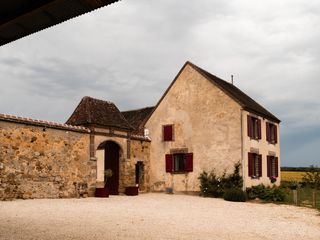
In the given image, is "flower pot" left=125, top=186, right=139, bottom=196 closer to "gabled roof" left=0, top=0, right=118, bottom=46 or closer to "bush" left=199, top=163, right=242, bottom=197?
"bush" left=199, top=163, right=242, bottom=197

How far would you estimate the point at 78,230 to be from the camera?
765 centimetres

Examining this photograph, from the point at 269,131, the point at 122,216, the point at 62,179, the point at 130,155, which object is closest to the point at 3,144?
the point at 62,179

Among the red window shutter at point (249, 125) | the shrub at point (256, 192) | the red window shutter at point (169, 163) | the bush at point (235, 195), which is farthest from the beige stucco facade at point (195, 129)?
the bush at point (235, 195)

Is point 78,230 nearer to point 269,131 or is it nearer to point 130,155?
point 130,155

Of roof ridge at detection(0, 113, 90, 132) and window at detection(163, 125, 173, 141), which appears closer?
roof ridge at detection(0, 113, 90, 132)

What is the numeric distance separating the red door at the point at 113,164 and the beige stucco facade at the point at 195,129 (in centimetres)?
300

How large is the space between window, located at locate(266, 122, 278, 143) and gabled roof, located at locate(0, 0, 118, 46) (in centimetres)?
2277

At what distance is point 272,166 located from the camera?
25109 mm

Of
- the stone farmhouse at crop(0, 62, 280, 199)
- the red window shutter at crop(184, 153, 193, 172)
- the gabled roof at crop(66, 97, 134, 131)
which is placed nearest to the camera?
the stone farmhouse at crop(0, 62, 280, 199)

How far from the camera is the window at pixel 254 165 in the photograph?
20.8m

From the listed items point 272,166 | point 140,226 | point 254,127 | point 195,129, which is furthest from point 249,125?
point 140,226

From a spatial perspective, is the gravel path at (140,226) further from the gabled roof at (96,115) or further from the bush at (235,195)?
the gabled roof at (96,115)

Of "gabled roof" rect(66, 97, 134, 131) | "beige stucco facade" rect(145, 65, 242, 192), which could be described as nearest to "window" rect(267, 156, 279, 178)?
"beige stucco facade" rect(145, 65, 242, 192)

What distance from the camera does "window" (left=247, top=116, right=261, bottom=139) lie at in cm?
2128
